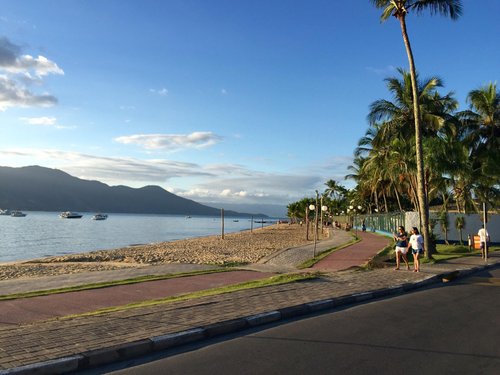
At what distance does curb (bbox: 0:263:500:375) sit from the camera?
5062mm

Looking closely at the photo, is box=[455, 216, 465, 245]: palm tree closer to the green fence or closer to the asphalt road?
the green fence

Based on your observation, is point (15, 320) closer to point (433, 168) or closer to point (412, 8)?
point (412, 8)

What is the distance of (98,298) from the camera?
10.8 meters

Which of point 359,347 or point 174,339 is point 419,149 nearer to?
point 359,347

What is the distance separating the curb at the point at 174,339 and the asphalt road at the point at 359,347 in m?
0.18

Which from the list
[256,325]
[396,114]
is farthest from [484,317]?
[396,114]

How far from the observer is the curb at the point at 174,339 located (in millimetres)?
5062

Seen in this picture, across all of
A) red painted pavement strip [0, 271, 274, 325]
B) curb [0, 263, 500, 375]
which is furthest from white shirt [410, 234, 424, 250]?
red painted pavement strip [0, 271, 274, 325]

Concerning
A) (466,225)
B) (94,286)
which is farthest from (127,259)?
(466,225)

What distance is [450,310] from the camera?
896 cm

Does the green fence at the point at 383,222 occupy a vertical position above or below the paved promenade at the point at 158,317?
above

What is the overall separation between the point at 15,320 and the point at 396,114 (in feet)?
79.8

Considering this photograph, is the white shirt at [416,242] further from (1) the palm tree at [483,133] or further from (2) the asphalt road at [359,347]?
(1) the palm tree at [483,133]

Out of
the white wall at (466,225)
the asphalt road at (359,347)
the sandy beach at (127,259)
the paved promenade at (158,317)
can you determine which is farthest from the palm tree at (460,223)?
the asphalt road at (359,347)
